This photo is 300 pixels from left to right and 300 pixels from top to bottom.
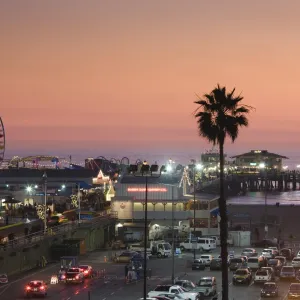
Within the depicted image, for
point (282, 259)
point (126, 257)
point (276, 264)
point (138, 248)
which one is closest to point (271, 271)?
point (276, 264)

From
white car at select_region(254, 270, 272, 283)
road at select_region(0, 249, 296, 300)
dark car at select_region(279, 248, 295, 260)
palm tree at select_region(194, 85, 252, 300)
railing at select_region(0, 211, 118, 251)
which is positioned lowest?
road at select_region(0, 249, 296, 300)

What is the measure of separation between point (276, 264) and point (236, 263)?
243cm

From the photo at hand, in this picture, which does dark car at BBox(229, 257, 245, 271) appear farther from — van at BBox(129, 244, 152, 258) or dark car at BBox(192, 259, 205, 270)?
van at BBox(129, 244, 152, 258)

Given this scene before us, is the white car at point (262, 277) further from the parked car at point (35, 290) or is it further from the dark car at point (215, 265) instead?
the parked car at point (35, 290)

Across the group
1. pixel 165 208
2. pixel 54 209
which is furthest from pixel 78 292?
pixel 54 209

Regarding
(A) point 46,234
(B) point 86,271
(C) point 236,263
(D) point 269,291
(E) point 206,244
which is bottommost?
(D) point 269,291

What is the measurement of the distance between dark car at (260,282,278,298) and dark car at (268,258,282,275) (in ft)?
26.1

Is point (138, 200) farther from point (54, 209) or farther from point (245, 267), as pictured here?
point (245, 267)

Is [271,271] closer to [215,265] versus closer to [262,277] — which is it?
[262,277]

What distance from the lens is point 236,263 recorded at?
5147cm

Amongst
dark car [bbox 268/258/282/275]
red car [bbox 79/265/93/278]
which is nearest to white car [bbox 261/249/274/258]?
dark car [bbox 268/258/282/275]

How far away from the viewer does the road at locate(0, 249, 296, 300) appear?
136 feet

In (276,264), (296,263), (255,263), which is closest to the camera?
(276,264)

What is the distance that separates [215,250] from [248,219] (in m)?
25.3
